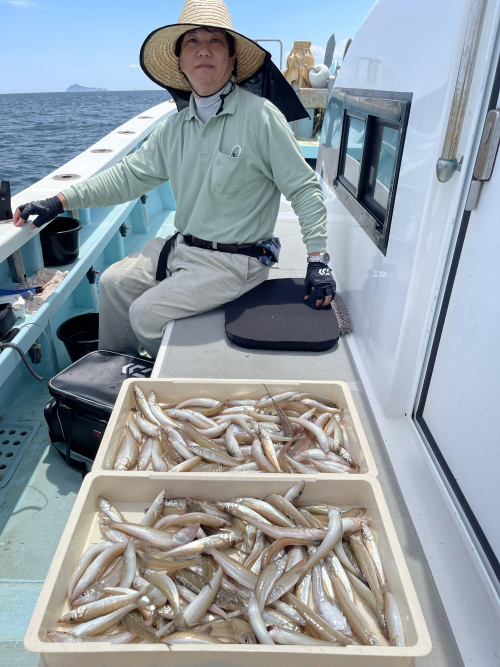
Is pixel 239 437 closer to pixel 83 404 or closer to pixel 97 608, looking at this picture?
pixel 97 608

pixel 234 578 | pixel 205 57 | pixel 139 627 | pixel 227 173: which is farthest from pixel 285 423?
pixel 205 57

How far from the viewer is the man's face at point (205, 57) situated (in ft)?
8.13

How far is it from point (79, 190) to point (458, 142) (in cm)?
231

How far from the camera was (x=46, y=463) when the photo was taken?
243 centimetres

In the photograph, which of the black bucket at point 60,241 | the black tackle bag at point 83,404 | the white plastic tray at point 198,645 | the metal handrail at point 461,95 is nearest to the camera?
the white plastic tray at point 198,645

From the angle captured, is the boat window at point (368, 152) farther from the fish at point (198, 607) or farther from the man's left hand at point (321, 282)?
the fish at point (198, 607)

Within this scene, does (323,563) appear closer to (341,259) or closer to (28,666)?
(28,666)

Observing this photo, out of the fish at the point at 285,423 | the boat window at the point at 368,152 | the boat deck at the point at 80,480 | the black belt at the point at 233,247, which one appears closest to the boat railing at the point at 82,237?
the boat deck at the point at 80,480

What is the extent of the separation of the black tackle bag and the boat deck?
0.48ft

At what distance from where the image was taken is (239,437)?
5.78ft

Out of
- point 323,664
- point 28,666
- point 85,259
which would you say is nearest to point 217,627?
point 323,664

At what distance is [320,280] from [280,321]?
33 centimetres

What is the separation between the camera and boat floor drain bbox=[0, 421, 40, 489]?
7.76 feet

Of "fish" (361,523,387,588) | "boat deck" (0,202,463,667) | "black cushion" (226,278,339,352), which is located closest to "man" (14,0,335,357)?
"black cushion" (226,278,339,352)
